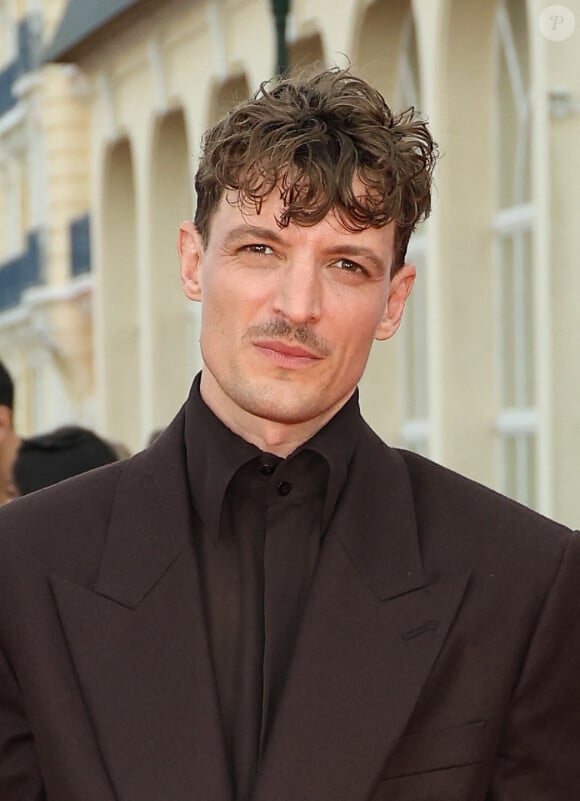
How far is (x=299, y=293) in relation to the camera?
3.31 meters

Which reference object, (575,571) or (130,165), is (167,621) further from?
(130,165)

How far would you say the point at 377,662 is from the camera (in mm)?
3303

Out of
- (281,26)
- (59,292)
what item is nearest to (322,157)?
(281,26)

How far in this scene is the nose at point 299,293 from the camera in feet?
10.9

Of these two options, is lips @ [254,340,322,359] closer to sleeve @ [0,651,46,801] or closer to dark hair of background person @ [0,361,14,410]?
sleeve @ [0,651,46,801]

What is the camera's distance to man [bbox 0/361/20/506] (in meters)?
6.74

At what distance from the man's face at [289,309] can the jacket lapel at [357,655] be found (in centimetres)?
20

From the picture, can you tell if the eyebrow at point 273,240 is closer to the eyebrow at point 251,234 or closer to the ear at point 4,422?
the eyebrow at point 251,234

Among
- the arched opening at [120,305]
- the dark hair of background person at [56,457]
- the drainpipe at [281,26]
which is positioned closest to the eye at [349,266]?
the dark hair of background person at [56,457]

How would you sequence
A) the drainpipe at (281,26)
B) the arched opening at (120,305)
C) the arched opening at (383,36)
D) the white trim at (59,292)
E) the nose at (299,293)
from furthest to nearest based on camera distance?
the white trim at (59,292)
the arched opening at (120,305)
the arched opening at (383,36)
the drainpipe at (281,26)
the nose at (299,293)

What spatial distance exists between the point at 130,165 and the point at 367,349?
69.9ft

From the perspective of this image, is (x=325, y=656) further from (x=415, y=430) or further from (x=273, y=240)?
(x=415, y=430)

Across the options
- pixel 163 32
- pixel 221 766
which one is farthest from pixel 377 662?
pixel 163 32

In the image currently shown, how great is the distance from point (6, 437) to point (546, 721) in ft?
12.1
